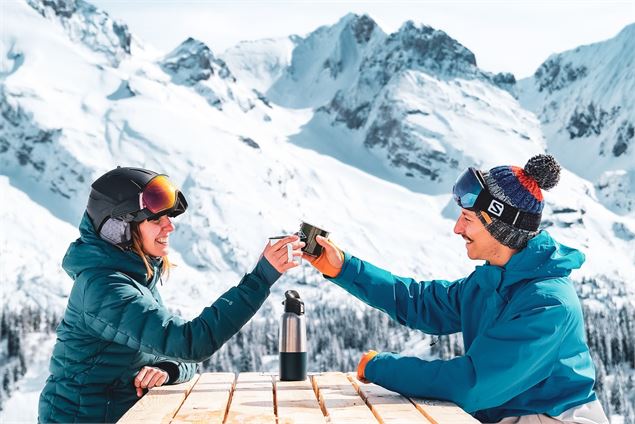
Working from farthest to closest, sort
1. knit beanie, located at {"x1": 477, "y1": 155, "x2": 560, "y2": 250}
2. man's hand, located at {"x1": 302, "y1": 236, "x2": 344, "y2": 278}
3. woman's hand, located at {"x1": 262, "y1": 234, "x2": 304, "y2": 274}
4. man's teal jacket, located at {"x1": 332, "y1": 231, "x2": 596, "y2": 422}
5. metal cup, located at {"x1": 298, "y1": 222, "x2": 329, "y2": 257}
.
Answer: man's hand, located at {"x1": 302, "y1": 236, "x2": 344, "y2": 278} < metal cup, located at {"x1": 298, "y1": 222, "x2": 329, "y2": 257} < knit beanie, located at {"x1": 477, "y1": 155, "x2": 560, "y2": 250} < woman's hand, located at {"x1": 262, "y1": 234, "x2": 304, "y2": 274} < man's teal jacket, located at {"x1": 332, "y1": 231, "x2": 596, "y2": 422}

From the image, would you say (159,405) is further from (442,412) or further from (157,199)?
(442,412)

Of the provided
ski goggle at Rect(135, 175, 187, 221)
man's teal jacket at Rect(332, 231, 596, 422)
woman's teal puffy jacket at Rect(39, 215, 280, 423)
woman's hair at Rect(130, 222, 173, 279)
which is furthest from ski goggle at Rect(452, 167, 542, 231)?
woman's hair at Rect(130, 222, 173, 279)

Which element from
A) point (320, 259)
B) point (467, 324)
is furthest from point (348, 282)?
point (467, 324)

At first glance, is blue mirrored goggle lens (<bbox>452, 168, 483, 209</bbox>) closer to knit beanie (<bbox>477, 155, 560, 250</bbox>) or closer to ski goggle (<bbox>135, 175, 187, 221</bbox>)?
knit beanie (<bbox>477, 155, 560, 250</bbox>)

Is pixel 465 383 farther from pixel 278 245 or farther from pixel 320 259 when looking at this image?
pixel 320 259

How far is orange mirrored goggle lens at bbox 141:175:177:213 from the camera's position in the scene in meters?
6.66

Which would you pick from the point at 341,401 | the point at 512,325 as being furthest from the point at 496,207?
the point at 341,401

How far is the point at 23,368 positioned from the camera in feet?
548

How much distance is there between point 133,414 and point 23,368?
17488 cm

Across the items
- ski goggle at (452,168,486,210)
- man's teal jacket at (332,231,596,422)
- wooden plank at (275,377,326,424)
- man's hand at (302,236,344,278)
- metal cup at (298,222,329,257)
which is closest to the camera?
wooden plank at (275,377,326,424)

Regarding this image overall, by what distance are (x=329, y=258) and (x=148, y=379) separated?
2.27 metres

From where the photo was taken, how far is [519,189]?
6.78 metres

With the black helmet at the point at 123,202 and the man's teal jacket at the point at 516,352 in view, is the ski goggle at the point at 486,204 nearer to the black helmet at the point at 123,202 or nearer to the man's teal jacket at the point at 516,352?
the man's teal jacket at the point at 516,352

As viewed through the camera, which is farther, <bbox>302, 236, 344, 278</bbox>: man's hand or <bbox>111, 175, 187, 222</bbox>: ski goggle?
<bbox>302, 236, 344, 278</bbox>: man's hand
